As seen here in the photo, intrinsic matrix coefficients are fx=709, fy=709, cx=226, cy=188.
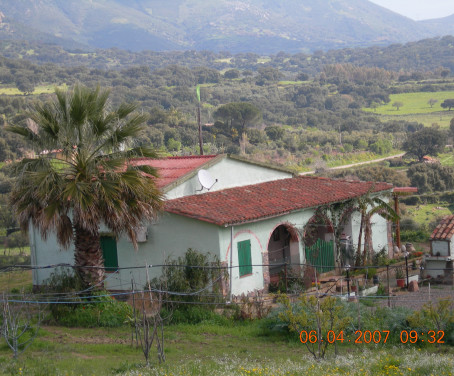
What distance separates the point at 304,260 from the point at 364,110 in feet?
288

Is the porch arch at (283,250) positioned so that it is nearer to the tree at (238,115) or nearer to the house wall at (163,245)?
the house wall at (163,245)

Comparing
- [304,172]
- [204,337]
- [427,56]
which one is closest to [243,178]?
[204,337]

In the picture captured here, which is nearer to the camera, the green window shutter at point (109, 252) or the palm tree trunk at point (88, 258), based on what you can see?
the palm tree trunk at point (88, 258)

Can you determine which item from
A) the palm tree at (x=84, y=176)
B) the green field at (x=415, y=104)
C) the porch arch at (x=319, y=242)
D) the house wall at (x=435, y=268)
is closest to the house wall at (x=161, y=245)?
the palm tree at (x=84, y=176)

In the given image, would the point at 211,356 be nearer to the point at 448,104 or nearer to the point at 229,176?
the point at 229,176

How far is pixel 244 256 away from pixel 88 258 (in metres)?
4.33

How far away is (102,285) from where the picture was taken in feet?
59.4

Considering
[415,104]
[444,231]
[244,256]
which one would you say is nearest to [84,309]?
[244,256]

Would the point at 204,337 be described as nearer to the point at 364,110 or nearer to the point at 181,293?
the point at 181,293

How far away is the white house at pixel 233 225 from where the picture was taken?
19141 millimetres

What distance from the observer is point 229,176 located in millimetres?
22812

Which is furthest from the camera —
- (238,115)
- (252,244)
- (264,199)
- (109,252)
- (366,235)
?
(238,115)

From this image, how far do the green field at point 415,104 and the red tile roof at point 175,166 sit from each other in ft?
245

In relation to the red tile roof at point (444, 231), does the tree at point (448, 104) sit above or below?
above
